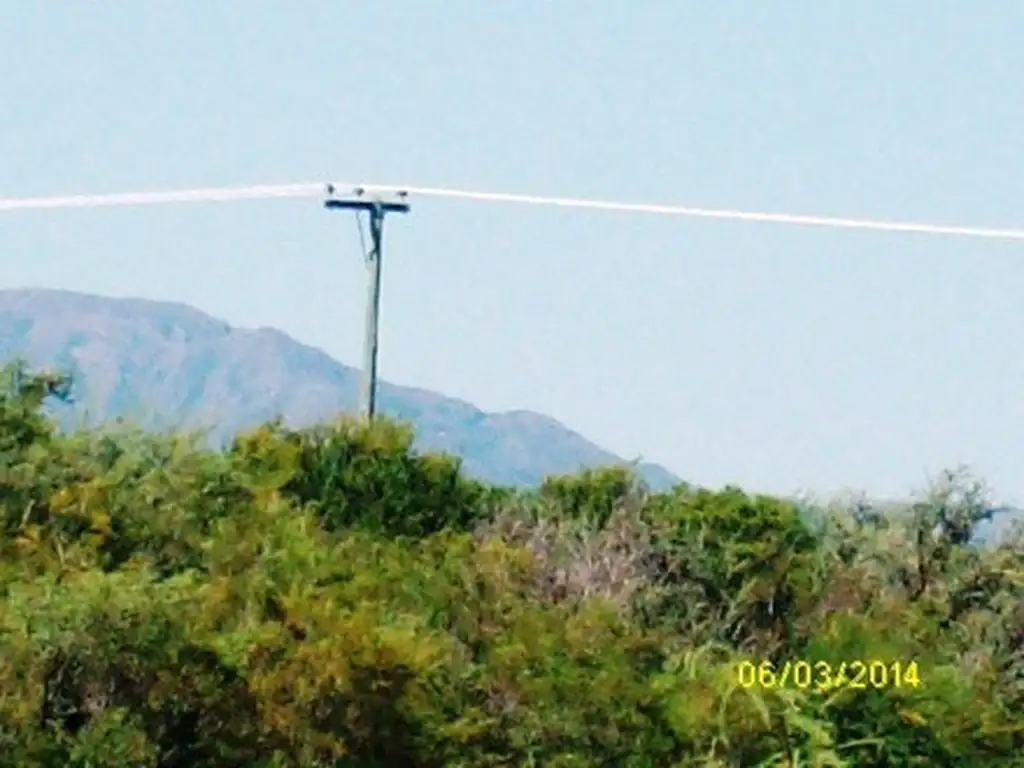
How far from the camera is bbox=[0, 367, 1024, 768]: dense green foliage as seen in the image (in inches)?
627

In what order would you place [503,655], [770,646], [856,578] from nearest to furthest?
[503,655] → [770,646] → [856,578]

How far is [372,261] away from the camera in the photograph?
24.7 metres

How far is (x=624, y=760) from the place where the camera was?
60.6 feet

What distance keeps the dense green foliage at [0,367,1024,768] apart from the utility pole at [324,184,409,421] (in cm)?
139

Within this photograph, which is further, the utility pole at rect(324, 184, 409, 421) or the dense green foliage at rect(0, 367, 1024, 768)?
the utility pole at rect(324, 184, 409, 421)

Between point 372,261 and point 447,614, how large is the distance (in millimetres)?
6026

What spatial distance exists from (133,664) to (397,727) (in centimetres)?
224

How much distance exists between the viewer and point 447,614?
19531 millimetres

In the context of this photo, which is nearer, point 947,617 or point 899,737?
point 899,737

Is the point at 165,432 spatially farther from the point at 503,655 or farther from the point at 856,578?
the point at 856,578

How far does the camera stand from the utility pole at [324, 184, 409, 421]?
933 inches

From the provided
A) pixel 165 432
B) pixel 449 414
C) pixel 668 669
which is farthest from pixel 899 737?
pixel 449 414

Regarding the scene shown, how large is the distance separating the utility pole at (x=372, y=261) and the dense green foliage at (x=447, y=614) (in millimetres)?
1392

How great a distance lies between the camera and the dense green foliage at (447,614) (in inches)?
627
